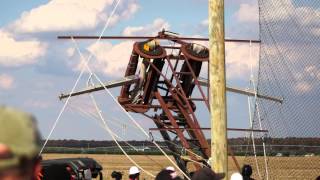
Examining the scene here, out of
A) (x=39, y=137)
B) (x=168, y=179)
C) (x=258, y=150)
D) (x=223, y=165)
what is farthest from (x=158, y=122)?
(x=39, y=137)

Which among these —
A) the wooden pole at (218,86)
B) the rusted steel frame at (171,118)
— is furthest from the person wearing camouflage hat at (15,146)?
the rusted steel frame at (171,118)

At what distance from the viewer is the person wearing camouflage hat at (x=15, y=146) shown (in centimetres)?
134

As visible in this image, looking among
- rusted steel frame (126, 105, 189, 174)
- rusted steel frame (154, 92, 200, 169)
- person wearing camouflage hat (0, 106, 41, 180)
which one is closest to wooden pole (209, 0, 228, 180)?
person wearing camouflage hat (0, 106, 41, 180)

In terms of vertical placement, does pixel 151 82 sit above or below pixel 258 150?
above

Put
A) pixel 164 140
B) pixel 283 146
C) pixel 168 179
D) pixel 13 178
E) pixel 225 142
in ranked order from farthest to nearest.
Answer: pixel 164 140 < pixel 283 146 < pixel 225 142 < pixel 168 179 < pixel 13 178

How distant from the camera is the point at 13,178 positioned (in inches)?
53.0

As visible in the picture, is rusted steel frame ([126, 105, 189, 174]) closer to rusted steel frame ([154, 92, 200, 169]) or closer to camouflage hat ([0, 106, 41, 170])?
rusted steel frame ([154, 92, 200, 169])

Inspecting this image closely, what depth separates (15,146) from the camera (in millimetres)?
1346

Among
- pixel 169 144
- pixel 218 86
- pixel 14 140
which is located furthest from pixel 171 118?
pixel 14 140

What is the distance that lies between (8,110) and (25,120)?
5cm

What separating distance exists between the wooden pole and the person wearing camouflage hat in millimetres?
6679

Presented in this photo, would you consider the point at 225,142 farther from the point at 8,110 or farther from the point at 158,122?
the point at 158,122

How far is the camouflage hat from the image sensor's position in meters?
1.34

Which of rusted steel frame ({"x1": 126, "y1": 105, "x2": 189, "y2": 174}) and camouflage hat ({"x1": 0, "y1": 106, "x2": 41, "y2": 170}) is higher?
rusted steel frame ({"x1": 126, "y1": 105, "x2": 189, "y2": 174})
